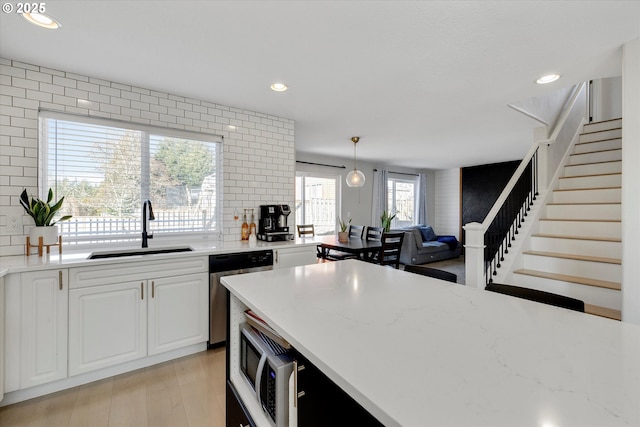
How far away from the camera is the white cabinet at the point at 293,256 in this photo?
291 cm

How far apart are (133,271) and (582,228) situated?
13.7 ft

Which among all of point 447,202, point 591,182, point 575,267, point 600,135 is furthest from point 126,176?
point 447,202

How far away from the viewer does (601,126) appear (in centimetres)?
426

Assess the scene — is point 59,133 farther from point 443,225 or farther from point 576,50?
point 443,225

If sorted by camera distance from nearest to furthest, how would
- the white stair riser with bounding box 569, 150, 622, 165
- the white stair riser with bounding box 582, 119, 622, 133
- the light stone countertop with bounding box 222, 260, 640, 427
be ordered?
1. the light stone countertop with bounding box 222, 260, 640, 427
2. the white stair riser with bounding box 569, 150, 622, 165
3. the white stair riser with bounding box 582, 119, 622, 133

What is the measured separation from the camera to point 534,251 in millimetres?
3121

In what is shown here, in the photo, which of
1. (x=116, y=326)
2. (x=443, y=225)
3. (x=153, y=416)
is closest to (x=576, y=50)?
(x=153, y=416)

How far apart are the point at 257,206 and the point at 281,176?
47 cm

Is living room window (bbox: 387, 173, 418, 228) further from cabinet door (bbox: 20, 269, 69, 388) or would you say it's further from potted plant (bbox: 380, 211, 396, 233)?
cabinet door (bbox: 20, 269, 69, 388)

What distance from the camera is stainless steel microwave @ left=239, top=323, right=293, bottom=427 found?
963 mm

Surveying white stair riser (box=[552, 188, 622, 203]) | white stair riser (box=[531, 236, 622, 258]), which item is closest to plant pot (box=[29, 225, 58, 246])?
white stair riser (box=[531, 236, 622, 258])

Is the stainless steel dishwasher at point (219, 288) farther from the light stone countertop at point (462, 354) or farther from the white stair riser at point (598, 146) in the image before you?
the white stair riser at point (598, 146)

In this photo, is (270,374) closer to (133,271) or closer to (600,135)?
(133,271)

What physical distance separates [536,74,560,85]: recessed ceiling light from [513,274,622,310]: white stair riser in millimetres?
1732
